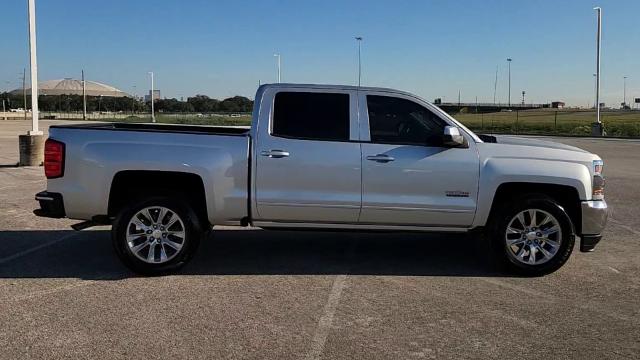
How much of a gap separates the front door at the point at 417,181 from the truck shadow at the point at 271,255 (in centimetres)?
63

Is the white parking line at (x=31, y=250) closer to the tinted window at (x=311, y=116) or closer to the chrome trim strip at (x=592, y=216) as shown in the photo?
the tinted window at (x=311, y=116)

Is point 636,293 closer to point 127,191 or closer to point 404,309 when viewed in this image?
point 404,309

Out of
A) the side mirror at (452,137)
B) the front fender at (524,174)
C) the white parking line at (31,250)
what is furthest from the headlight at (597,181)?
the white parking line at (31,250)

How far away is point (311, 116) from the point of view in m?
6.12

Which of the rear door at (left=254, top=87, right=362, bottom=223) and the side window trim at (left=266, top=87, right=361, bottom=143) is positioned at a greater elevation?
the side window trim at (left=266, top=87, right=361, bottom=143)

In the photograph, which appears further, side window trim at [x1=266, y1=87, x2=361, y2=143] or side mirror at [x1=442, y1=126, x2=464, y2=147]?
side window trim at [x1=266, y1=87, x2=361, y2=143]

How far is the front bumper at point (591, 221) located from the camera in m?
6.04

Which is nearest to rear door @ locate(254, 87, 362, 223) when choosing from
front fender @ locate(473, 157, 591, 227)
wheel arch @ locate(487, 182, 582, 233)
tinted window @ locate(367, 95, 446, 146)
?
tinted window @ locate(367, 95, 446, 146)

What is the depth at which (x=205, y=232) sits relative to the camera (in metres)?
6.33

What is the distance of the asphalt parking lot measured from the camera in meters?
4.20

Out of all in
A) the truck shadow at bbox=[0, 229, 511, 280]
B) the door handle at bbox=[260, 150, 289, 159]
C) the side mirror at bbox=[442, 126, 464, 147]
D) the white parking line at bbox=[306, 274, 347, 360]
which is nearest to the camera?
the white parking line at bbox=[306, 274, 347, 360]

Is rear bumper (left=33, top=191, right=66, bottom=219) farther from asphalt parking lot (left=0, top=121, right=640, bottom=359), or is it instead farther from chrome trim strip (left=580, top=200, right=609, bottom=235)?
chrome trim strip (left=580, top=200, right=609, bottom=235)

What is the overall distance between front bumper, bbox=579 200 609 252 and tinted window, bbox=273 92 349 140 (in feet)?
8.34

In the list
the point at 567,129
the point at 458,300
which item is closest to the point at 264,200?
the point at 458,300
